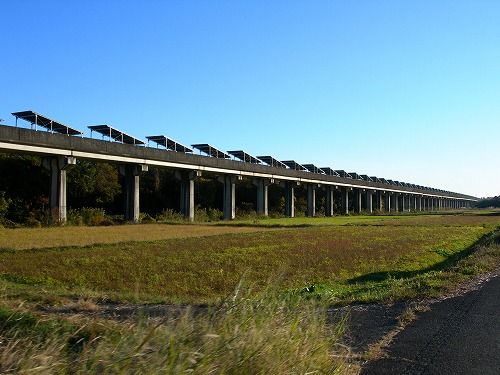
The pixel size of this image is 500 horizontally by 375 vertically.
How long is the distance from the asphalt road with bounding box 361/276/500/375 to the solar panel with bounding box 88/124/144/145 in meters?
44.2

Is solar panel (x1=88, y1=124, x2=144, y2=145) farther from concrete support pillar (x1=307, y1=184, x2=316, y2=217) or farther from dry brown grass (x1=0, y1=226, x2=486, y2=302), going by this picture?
concrete support pillar (x1=307, y1=184, x2=316, y2=217)

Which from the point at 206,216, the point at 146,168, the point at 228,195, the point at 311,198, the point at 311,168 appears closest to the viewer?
the point at 146,168

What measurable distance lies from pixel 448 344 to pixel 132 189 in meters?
48.2

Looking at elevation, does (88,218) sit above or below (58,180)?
below

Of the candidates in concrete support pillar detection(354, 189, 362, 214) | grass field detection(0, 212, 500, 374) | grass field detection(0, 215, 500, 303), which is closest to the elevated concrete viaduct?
concrete support pillar detection(354, 189, 362, 214)

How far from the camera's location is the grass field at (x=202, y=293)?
13.7 feet

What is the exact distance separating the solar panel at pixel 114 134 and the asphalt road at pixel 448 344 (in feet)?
145

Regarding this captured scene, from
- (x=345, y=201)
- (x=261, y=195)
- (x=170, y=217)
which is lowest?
(x=170, y=217)

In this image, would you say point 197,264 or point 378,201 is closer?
point 197,264

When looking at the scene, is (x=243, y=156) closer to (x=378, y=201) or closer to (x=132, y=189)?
(x=132, y=189)

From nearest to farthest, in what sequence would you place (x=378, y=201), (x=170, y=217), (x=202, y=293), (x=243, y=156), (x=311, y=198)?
(x=202, y=293), (x=170, y=217), (x=243, y=156), (x=311, y=198), (x=378, y=201)

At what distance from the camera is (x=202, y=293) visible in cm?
1617

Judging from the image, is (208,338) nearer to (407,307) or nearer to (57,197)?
(407,307)

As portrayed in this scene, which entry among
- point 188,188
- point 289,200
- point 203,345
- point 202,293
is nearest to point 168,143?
point 188,188
